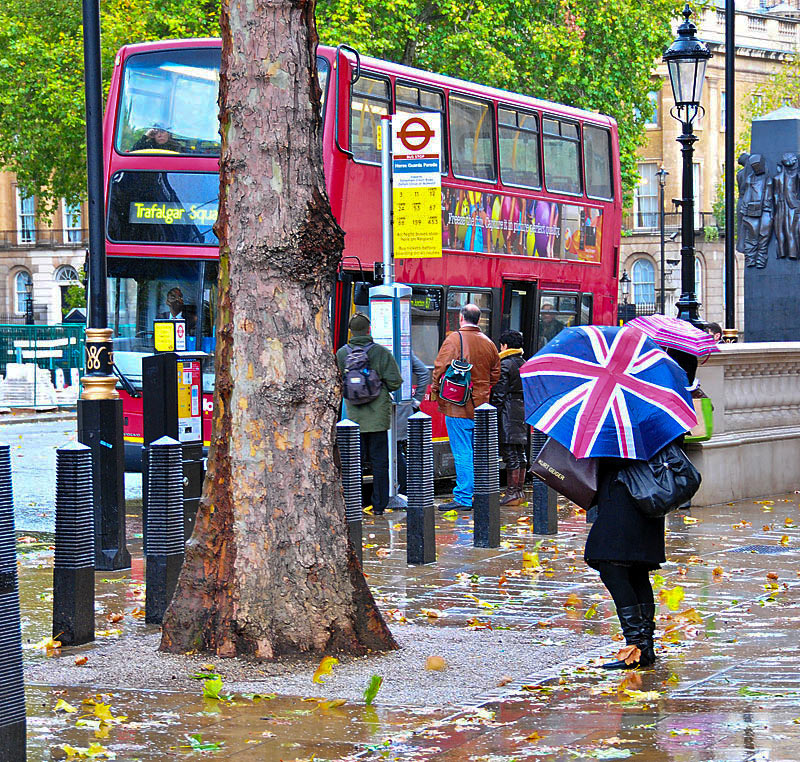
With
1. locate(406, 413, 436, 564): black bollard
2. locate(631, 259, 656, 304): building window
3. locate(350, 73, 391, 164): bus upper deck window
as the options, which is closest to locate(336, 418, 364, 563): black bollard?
locate(406, 413, 436, 564): black bollard

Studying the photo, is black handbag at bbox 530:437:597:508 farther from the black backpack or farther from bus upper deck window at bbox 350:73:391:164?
bus upper deck window at bbox 350:73:391:164

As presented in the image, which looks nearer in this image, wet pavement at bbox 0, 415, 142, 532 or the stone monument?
wet pavement at bbox 0, 415, 142, 532

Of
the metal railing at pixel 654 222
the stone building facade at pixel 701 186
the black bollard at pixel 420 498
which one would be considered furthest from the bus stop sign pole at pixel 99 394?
the metal railing at pixel 654 222

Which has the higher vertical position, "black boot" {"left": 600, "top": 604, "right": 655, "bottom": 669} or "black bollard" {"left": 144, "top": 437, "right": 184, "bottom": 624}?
"black bollard" {"left": 144, "top": 437, "right": 184, "bottom": 624}

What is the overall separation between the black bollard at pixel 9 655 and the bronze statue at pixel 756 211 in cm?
1799

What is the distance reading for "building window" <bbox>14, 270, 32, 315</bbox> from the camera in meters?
72.8

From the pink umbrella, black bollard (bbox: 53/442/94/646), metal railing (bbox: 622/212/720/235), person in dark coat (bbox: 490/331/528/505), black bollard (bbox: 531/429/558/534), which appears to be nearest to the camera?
black bollard (bbox: 53/442/94/646)

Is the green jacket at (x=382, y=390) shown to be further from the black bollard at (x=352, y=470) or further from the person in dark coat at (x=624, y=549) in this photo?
the person in dark coat at (x=624, y=549)

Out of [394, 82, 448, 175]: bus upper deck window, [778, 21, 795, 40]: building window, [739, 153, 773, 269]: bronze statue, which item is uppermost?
[778, 21, 795, 40]: building window

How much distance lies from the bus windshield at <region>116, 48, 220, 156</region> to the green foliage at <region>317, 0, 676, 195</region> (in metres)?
17.7

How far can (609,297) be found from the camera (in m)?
21.0

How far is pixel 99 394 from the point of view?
1076 cm

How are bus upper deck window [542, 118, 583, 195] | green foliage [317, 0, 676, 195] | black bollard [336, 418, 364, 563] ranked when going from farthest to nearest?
green foliage [317, 0, 676, 195], bus upper deck window [542, 118, 583, 195], black bollard [336, 418, 364, 563]

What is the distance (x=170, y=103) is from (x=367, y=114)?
206 cm
